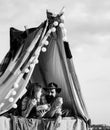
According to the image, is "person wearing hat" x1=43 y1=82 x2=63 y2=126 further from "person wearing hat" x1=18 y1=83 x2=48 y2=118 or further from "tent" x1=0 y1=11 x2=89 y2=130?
"tent" x1=0 y1=11 x2=89 y2=130

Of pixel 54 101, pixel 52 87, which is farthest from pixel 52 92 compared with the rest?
pixel 54 101

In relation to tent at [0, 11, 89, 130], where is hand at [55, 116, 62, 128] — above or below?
below

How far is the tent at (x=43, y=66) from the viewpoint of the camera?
1096 cm

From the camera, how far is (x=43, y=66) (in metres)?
12.9

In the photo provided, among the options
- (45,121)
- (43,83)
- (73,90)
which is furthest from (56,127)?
(43,83)

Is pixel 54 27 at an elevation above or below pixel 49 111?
above

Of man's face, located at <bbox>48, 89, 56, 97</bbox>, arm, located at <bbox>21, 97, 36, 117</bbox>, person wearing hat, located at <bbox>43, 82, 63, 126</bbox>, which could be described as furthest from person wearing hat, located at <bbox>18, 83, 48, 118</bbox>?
man's face, located at <bbox>48, 89, 56, 97</bbox>

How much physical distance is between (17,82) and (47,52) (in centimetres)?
191

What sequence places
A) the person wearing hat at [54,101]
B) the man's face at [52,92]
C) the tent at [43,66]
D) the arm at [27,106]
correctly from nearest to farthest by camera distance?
the tent at [43,66] < the arm at [27,106] < the person wearing hat at [54,101] < the man's face at [52,92]

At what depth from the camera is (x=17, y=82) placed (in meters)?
11.0

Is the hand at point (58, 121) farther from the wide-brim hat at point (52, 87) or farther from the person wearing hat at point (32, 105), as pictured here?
the wide-brim hat at point (52, 87)

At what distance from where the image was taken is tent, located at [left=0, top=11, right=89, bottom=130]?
1096 cm

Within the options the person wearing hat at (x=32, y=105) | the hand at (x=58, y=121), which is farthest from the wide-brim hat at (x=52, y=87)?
the hand at (x=58, y=121)

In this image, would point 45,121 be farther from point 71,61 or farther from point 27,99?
point 71,61
